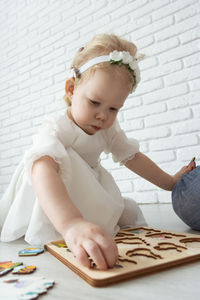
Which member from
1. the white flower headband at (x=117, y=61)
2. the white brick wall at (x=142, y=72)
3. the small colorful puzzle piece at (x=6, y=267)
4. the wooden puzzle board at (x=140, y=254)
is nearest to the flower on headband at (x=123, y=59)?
the white flower headband at (x=117, y=61)

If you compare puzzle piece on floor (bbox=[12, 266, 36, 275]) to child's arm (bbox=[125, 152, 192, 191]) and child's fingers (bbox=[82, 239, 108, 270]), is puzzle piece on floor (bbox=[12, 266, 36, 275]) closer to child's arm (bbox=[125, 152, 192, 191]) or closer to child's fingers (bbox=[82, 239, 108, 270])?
child's fingers (bbox=[82, 239, 108, 270])

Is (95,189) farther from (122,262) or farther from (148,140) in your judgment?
(148,140)

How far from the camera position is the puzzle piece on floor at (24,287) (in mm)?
465

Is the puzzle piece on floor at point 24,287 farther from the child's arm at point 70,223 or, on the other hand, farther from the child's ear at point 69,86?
the child's ear at point 69,86

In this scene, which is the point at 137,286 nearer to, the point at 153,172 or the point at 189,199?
the point at 189,199

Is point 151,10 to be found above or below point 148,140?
above

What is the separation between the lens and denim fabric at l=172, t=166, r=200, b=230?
2.91 feet

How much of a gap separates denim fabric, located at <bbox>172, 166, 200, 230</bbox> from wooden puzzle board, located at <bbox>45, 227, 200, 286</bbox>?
13 centimetres

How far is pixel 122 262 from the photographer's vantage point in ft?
1.89

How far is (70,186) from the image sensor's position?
0.90 m

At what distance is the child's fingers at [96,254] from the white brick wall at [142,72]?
1298mm

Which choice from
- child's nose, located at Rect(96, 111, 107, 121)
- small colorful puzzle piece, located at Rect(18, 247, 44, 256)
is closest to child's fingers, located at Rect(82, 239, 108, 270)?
small colorful puzzle piece, located at Rect(18, 247, 44, 256)

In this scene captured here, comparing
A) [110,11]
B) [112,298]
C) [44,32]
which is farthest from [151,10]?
[112,298]

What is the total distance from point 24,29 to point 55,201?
2.40 meters
